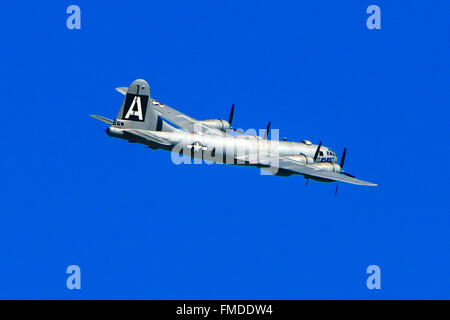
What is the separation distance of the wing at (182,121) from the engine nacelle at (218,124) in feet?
1.42

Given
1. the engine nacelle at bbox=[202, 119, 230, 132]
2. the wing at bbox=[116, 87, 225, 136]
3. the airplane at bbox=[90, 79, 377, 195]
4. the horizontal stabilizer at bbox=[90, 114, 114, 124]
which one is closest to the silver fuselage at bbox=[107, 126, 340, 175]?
the airplane at bbox=[90, 79, 377, 195]

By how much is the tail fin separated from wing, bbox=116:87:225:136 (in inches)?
230

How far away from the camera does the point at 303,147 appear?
55219 mm

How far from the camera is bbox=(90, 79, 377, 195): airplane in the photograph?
4866 centimetres

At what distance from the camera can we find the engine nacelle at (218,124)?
57309 mm

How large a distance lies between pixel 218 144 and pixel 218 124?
20.9 feet

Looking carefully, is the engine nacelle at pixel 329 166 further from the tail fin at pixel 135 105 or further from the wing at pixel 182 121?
the tail fin at pixel 135 105

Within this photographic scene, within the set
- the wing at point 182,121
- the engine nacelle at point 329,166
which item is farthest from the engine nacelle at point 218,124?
the engine nacelle at point 329,166

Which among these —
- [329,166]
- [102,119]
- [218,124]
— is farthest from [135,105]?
[329,166]

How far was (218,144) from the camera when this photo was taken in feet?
168

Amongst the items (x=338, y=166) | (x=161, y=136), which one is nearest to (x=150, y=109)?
(x=161, y=136)

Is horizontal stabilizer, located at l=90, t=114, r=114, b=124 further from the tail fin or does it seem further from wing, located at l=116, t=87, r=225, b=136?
wing, located at l=116, t=87, r=225, b=136
